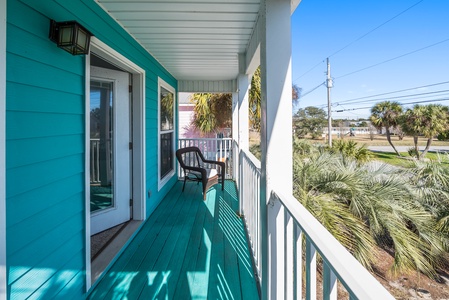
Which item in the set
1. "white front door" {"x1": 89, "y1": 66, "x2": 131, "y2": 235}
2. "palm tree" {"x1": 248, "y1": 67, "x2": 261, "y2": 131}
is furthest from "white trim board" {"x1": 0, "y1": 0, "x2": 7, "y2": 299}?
"palm tree" {"x1": 248, "y1": 67, "x2": 261, "y2": 131}

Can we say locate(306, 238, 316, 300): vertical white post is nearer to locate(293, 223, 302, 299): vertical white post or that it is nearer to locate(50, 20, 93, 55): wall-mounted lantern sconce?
locate(293, 223, 302, 299): vertical white post

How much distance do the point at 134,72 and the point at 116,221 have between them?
5.94 feet

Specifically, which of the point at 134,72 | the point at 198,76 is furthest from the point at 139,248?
the point at 198,76

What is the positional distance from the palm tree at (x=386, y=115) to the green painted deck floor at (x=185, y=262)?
51.5ft

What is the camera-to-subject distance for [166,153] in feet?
16.4

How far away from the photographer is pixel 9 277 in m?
1.24

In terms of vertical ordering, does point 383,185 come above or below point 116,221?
above

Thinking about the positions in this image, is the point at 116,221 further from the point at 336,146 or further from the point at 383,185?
the point at 336,146

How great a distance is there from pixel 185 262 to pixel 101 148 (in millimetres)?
1578

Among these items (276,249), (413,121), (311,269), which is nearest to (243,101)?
(276,249)

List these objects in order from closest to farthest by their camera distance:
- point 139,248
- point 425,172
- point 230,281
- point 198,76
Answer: point 230,281 < point 139,248 < point 425,172 < point 198,76

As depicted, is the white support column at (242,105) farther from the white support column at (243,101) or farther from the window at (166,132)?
the window at (166,132)

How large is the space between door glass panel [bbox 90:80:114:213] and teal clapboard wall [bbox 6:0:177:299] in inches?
37.8

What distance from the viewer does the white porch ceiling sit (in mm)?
2123
